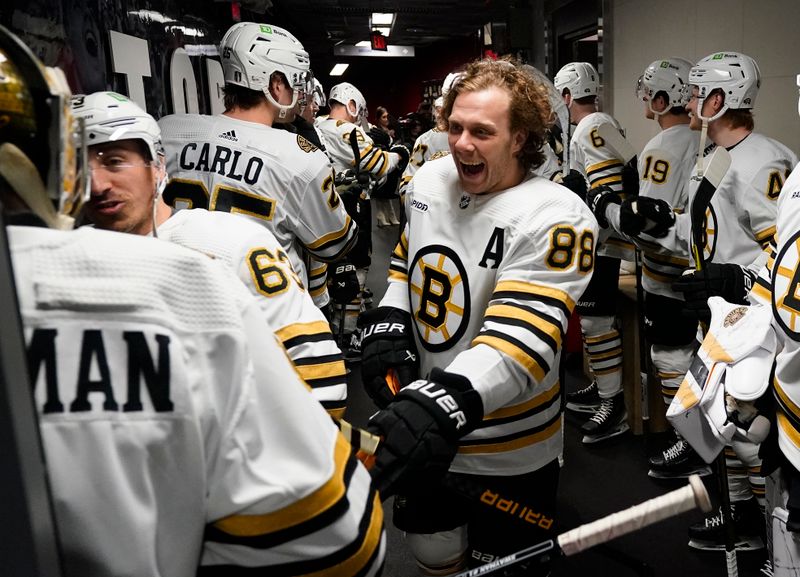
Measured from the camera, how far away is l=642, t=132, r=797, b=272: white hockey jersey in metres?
2.45

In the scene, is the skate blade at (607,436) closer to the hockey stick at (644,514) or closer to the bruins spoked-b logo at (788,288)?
the bruins spoked-b logo at (788,288)

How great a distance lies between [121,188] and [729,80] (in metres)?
2.38

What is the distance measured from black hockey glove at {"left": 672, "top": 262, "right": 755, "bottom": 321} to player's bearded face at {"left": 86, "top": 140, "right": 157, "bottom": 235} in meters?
1.78

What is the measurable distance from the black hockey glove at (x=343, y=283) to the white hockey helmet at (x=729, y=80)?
229 centimetres

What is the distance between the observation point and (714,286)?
91.7 inches

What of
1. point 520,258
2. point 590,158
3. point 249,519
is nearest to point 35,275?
point 249,519

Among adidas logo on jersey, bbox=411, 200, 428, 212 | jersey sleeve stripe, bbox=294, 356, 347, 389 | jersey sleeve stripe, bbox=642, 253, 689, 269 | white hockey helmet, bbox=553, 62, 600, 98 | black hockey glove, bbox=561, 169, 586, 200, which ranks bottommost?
jersey sleeve stripe, bbox=642, 253, 689, 269

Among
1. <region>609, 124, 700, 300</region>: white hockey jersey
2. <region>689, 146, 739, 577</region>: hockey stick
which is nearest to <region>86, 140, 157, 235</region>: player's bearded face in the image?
<region>689, 146, 739, 577</region>: hockey stick

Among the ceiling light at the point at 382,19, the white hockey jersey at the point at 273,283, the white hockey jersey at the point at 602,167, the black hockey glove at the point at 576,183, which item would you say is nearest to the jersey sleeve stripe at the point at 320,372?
the white hockey jersey at the point at 273,283

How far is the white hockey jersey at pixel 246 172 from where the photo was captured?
2.27 m

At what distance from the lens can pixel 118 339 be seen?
59 centimetres

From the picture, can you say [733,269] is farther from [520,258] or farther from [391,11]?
[391,11]

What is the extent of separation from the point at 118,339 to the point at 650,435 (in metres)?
3.32

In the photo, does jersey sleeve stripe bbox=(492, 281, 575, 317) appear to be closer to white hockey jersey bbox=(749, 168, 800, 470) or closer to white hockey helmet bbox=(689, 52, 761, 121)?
white hockey jersey bbox=(749, 168, 800, 470)
